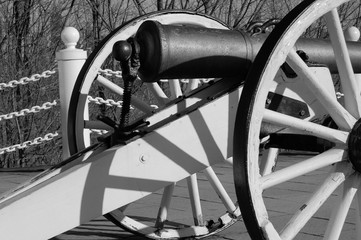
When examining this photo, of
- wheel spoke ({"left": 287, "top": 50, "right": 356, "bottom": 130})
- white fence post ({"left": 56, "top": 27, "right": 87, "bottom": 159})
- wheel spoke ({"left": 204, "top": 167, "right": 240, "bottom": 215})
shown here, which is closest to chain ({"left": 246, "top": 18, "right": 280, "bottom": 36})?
wheel spoke ({"left": 287, "top": 50, "right": 356, "bottom": 130})

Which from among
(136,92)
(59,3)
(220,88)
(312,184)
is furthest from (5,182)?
(59,3)

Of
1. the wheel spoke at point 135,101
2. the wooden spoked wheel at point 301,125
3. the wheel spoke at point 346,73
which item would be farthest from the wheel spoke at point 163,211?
the wheel spoke at point 346,73

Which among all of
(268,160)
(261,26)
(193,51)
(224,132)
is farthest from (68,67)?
(224,132)

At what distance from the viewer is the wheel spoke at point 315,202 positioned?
3.56 m

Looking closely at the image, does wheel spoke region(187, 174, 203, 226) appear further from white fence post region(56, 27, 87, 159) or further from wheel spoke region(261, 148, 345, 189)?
white fence post region(56, 27, 87, 159)

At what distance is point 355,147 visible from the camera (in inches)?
149

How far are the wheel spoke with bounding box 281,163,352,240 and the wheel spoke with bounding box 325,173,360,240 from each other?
0.05 meters

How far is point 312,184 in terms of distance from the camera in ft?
21.9

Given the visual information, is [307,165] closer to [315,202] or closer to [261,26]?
[315,202]

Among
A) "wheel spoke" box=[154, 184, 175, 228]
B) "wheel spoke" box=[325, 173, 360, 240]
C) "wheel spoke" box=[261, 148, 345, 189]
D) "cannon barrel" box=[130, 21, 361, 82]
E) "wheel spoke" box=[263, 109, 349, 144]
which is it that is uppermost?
"cannon barrel" box=[130, 21, 361, 82]

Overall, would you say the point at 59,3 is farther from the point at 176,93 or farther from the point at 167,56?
the point at 167,56

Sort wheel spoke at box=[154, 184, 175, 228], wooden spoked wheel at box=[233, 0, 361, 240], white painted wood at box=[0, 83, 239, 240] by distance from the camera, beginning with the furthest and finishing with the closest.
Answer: wheel spoke at box=[154, 184, 175, 228], white painted wood at box=[0, 83, 239, 240], wooden spoked wheel at box=[233, 0, 361, 240]

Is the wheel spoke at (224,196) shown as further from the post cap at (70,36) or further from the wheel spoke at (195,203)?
the post cap at (70,36)

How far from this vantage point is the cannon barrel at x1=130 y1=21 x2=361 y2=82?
387cm
